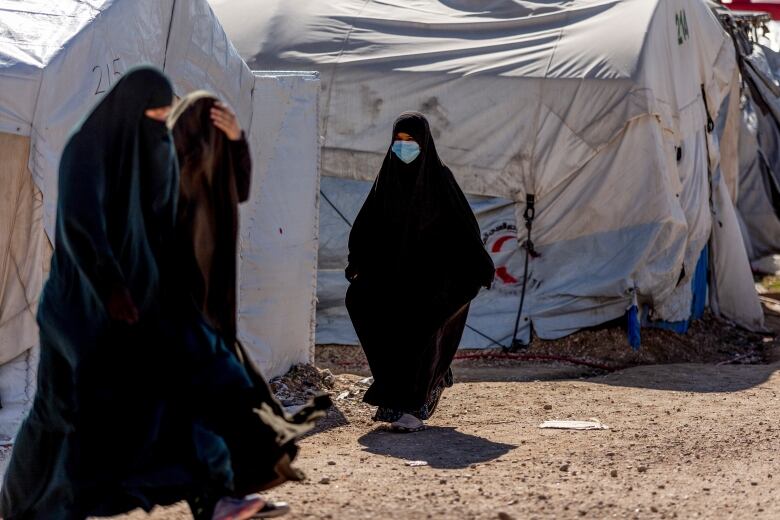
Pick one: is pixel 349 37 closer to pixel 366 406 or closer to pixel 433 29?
pixel 433 29

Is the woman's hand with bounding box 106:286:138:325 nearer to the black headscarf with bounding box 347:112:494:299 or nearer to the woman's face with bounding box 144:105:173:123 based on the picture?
the woman's face with bounding box 144:105:173:123

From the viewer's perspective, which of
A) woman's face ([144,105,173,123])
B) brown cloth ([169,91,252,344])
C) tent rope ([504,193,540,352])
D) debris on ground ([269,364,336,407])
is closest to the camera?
woman's face ([144,105,173,123])

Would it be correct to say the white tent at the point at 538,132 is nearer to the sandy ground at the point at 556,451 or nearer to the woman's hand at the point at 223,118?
the sandy ground at the point at 556,451

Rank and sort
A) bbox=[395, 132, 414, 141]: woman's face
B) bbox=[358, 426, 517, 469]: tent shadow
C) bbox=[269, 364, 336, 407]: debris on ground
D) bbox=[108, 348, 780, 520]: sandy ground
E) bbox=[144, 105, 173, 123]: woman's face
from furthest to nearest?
bbox=[269, 364, 336, 407]: debris on ground < bbox=[395, 132, 414, 141]: woman's face < bbox=[358, 426, 517, 469]: tent shadow < bbox=[108, 348, 780, 520]: sandy ground < bbox=[144, 105, 173, 123]: woman's face

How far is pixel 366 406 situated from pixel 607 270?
2996mm

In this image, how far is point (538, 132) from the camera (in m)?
9.71

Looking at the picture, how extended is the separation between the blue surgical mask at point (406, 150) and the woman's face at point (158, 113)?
2680mm

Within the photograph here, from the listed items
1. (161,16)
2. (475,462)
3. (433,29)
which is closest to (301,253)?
(161,16)

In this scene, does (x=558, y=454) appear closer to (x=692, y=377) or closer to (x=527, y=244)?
(x=692, y=377)

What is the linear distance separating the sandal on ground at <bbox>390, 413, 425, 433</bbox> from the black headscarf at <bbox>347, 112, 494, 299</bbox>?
662 millimetres

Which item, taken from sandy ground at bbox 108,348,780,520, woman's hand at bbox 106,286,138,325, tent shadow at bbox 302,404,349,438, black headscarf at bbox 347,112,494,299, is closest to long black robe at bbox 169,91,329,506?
woman's hand at bbox 106,286,138,325

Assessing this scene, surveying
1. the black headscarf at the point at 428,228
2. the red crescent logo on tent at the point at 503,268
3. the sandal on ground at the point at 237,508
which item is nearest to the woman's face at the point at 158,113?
the sandal on ground at the point at 237,508

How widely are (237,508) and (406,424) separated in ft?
8.90

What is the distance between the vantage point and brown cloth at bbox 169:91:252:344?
392 cm
